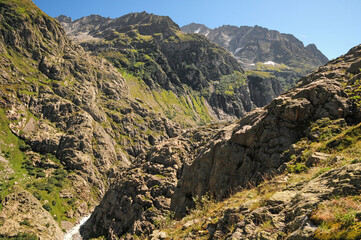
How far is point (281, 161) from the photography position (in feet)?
76.3

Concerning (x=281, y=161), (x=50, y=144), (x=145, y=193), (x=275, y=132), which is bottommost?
(x=145, y=193)

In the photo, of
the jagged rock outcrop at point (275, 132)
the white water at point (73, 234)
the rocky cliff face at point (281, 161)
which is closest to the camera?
the rocky cliff face at point (281, 161)

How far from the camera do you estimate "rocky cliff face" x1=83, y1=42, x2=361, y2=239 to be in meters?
8.70

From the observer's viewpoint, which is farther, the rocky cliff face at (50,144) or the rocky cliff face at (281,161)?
the rocky cliff face at (50,144)

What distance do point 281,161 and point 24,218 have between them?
11587cm

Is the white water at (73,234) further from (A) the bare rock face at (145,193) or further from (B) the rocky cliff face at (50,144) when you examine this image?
(A) the bare rock face at (145,193)

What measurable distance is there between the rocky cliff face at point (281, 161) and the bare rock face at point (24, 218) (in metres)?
66.5

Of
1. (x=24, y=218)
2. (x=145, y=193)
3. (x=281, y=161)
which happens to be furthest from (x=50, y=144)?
(x=281, y=161)

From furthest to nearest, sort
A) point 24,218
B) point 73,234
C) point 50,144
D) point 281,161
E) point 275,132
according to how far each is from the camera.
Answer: point 50,144 → point 73,234 → point 24,218 → point 275,132 → point 281,161

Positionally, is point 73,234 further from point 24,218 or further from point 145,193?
point 145,193

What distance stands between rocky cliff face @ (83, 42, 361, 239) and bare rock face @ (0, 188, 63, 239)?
218 ft

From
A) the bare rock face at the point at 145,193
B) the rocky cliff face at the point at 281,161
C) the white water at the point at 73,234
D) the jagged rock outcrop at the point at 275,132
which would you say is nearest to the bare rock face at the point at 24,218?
the white water at the point at 73,234

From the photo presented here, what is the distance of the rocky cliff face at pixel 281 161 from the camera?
8695mm

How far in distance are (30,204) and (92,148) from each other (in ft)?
249
